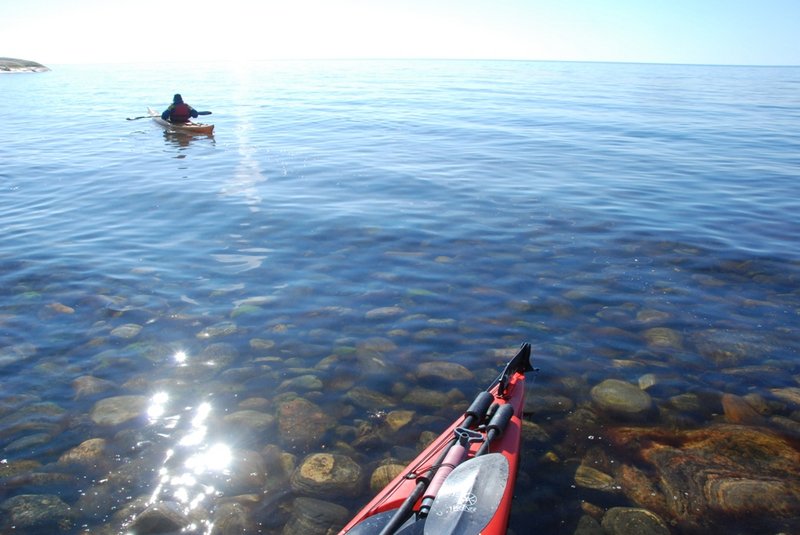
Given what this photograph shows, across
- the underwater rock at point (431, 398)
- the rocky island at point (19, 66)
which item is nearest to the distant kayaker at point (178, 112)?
the underwater rock at point (431, 398)

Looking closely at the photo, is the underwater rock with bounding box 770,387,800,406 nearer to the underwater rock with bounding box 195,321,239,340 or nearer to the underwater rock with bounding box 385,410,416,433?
the underwater rock with bounding box 385,410,416,433

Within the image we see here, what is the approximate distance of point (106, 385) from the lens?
761cm

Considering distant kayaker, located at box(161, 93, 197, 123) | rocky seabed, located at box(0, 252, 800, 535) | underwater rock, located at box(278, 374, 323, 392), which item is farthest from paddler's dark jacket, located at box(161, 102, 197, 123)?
underwater rock, located at box(278, 374, 323, 392)

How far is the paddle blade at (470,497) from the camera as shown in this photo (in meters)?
4.57

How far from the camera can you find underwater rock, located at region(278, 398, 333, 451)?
660 centimetres

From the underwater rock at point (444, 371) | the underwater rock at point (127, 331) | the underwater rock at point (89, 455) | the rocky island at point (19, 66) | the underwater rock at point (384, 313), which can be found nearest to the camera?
the underwater rock at point (89, 455)

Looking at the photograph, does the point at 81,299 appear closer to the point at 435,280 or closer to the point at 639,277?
the point at 435,280

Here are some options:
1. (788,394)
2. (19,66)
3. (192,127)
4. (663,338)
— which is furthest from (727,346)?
(19,66)

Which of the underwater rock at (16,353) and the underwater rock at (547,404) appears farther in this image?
the underwater rock at (16,353)

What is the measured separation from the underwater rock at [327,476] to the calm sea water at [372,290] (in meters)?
0.17

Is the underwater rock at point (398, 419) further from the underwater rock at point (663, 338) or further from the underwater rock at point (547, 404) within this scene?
the underwater rock at point (663, 338)

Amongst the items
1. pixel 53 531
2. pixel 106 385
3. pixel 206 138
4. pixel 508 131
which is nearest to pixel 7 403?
pixel 106 385

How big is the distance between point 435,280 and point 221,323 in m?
4.21

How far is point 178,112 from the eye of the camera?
28.8 m
